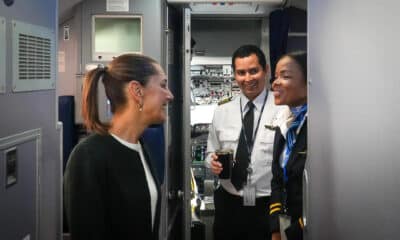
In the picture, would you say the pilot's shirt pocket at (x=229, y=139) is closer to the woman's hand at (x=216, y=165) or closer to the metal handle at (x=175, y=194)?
the woman's hand at (x=216, y=165)

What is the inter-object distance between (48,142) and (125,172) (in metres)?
0.39

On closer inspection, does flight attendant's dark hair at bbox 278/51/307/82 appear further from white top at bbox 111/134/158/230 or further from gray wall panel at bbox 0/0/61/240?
gray wall panel at bbox 0/0/61/240

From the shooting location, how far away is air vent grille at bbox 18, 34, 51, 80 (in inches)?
62.6

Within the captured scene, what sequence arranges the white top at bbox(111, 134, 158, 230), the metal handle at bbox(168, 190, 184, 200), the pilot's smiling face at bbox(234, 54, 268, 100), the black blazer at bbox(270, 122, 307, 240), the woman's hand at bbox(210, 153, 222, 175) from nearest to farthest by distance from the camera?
1. the white top at bbox(111, 134, 158, 230)
2. the black blazer at bbox(270, 122, 307, 240)
3. the woman's hand at bbox(210, 153, 222, 175)
4. the pilot's smiling face at bbox(234, 54, 268, 100)
5. the metal handle at bbox(168, 190, 184, 200)

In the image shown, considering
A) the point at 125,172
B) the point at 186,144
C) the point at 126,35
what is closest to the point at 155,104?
the point at 125,172

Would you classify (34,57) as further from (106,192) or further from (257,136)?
(257,136)

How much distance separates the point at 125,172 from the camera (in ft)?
5.76

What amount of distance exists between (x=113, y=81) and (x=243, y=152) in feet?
4.51

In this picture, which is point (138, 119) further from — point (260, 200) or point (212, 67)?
point (212, 67)

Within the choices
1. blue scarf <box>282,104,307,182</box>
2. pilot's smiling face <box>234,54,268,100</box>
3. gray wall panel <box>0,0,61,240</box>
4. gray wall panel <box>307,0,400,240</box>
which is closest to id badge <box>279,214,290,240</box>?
blue scarf <box>282,104,307,182</box>

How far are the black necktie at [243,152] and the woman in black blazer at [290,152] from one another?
61 cm

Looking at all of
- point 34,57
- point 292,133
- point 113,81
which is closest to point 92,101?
point 113,81

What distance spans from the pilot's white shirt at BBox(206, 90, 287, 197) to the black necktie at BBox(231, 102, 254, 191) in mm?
31

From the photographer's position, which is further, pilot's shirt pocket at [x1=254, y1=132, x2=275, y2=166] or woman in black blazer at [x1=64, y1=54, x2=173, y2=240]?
pilot's shirt pocket at [x1=254, y1=132, x2=275, y2=166]
